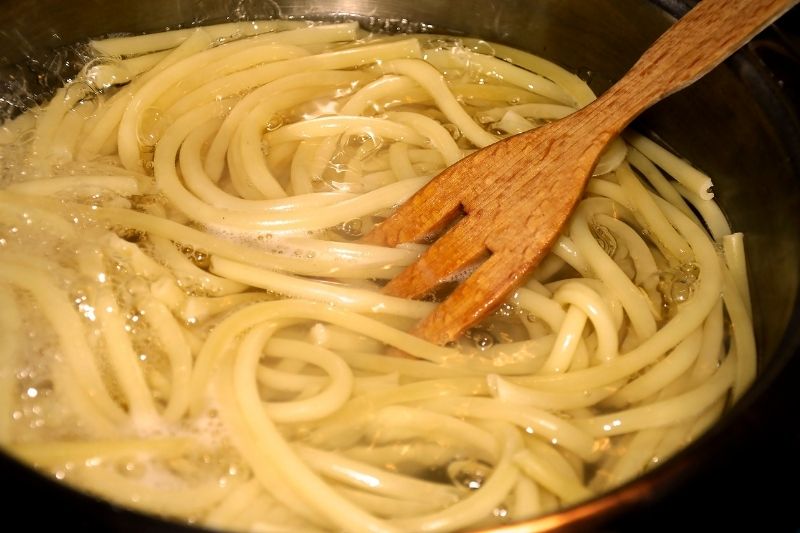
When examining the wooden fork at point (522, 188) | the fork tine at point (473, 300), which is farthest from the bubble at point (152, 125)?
the fork tine at point (473, 300)

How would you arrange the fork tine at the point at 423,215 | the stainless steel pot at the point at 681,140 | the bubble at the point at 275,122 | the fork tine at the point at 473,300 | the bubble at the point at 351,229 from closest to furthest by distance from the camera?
A: the stainless steel pot at the point at 681,140 → the fork tine at the point at 473,300 → the fork tine at the point at 423,215 → the bubble at the point at 351,229 → the bubble at the point at 275,122

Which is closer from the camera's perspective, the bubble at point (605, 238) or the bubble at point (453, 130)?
the bubble at point (605, 238)

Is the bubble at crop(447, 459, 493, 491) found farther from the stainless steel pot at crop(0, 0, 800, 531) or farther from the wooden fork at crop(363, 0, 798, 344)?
the stainless steel pot at crop(0, 0, 800, 531)

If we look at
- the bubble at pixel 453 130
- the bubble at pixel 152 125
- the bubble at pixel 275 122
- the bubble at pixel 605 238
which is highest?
the bubble at pixel 453 130

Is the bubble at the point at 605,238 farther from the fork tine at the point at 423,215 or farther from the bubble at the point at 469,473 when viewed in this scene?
the bubble at the point at 469,473

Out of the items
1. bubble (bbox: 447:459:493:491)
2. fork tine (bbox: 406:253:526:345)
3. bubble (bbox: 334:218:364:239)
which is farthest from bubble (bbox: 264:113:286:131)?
bubble (bbox: 447:459:493:491)

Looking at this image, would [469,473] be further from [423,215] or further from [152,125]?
[152,125]

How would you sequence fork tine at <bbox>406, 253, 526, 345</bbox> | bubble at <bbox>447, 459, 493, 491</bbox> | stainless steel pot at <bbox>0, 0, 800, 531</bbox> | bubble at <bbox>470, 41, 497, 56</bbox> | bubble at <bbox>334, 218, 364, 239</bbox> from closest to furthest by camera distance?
stainless steel pot at <bbox>0, 0, 800, 531</bbox>, bubble at <bbox>447, 459, 493, 491</bbox>, fork tine at <bbox>406, 253, 526, 345</bbox>, bubble at <bbox>334, 218, 364, 239</bbox>, bubble at <bbox>470, 41, 497, 56</bbox>
